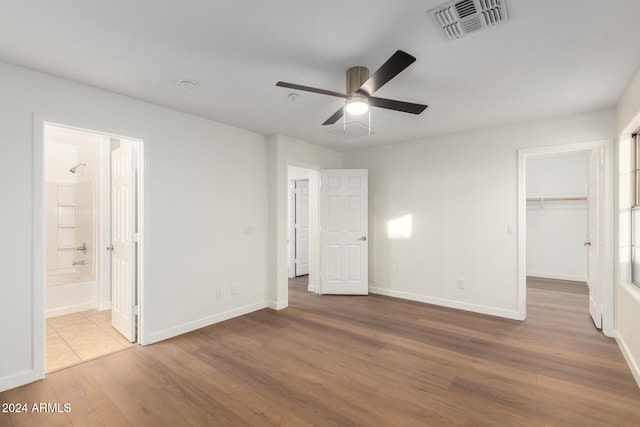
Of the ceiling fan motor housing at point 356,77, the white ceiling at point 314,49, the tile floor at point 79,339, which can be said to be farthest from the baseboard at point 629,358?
the tile floor at point 79,339

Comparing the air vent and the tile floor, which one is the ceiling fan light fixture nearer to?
the air vent

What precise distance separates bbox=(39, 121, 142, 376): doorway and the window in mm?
4810

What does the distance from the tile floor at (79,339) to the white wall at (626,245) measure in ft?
15.3

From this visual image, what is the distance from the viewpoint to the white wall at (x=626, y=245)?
258cm

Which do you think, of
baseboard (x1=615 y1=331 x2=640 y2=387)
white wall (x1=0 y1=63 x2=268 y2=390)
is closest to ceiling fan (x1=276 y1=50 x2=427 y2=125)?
white wall (x1=0 y1=63 x2=268 y2=390)

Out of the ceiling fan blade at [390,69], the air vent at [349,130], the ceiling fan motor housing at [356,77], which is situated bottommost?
the ceiling fan blade at [390,69]

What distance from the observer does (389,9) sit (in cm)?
176

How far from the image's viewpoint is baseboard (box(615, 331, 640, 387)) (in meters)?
2.44

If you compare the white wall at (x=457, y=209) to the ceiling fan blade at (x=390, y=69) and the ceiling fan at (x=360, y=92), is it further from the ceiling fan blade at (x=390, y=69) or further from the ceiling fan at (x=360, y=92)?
the ceiling fan blade at (x=390, y=69)

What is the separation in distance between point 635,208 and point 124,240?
512cm

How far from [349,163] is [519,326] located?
353cm

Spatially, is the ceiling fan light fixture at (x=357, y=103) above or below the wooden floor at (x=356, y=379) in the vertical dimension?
above

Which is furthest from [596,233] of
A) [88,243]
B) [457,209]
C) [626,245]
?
[88,243]

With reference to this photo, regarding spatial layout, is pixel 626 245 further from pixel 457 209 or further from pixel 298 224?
pixel 298 224
